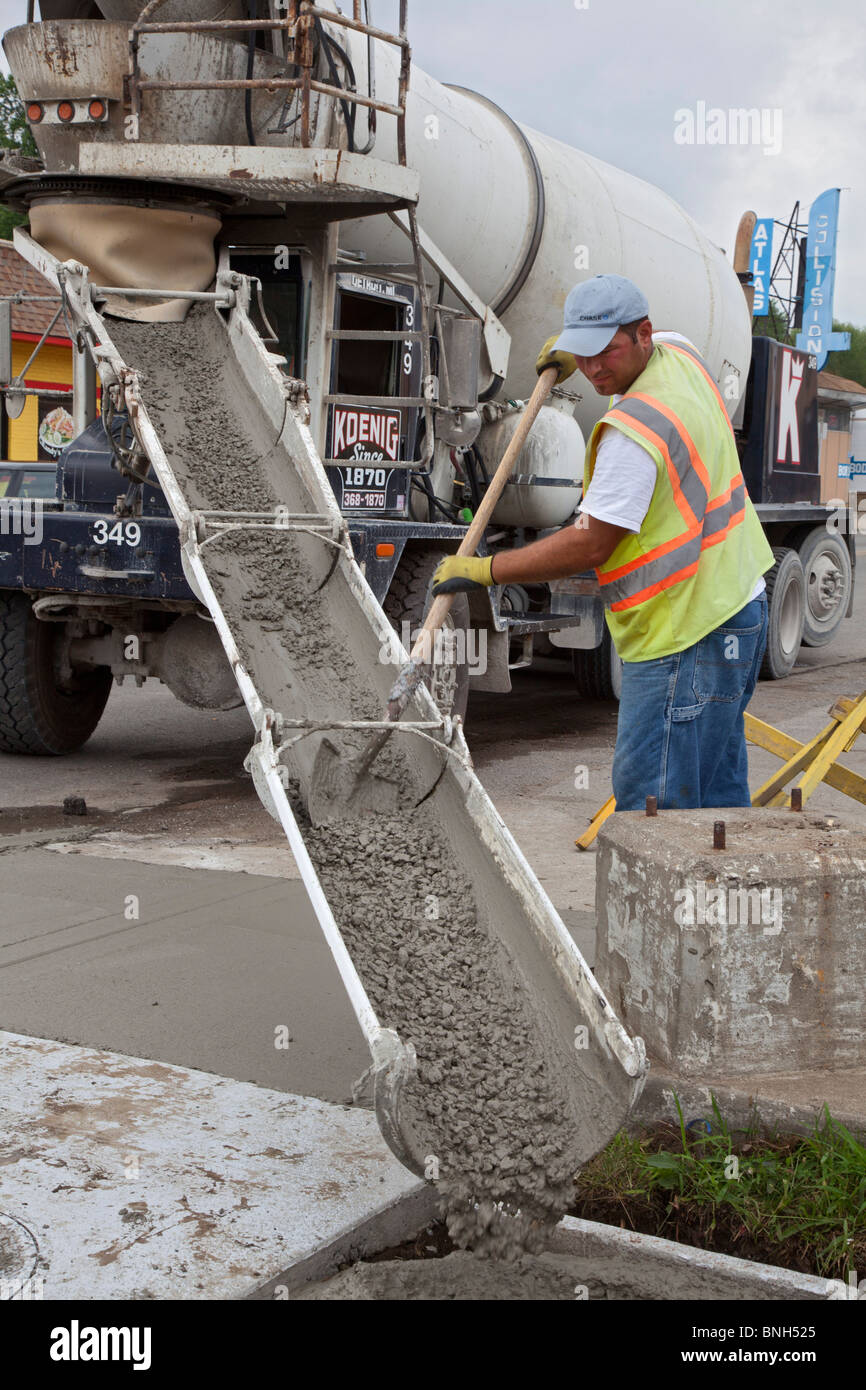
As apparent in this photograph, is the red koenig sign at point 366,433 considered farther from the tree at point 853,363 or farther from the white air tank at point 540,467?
the tree at point 853,363

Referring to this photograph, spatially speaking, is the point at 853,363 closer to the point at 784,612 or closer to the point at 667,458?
the point at 784,612

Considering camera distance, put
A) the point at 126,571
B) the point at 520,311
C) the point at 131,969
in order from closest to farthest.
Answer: the point at 131,969
the point at 126,571
the point at 520,311

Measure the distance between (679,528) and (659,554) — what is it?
3.4 inches

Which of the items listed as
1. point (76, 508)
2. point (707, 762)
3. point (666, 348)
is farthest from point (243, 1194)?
point (76, 508)

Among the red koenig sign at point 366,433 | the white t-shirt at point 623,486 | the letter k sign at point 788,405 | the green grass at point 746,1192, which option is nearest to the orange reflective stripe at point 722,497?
the white t-shirt at point 623,486

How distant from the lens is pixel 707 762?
401 cm

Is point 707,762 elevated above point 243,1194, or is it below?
above

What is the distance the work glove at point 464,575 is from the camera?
3.81 m

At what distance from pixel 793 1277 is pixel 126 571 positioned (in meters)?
4.74

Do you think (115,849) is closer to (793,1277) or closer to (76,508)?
(76,508)

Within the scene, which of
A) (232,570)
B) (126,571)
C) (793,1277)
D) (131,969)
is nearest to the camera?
(793,1277)

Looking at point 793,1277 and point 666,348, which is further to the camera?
point 666,348

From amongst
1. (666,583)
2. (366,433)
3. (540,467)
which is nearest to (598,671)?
(540,467)

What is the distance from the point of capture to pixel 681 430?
3689 mm
